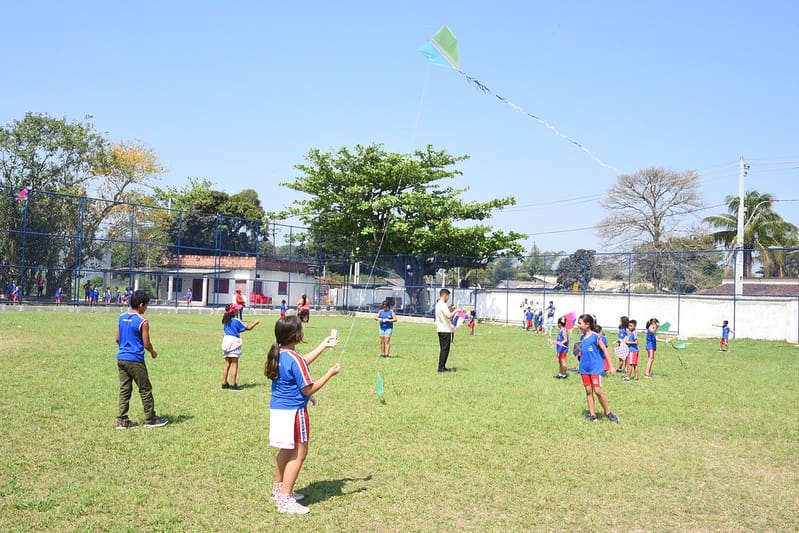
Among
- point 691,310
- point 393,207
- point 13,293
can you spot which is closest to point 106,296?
point 13,293

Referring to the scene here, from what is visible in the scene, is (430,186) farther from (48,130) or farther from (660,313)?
(48,130)

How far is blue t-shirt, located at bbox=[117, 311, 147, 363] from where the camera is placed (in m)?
8.28

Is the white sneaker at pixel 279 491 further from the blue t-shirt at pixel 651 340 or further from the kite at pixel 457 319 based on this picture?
the blue t-shirt at pixel 651 340

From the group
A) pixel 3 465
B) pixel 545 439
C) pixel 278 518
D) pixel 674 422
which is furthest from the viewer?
pixel 674 422

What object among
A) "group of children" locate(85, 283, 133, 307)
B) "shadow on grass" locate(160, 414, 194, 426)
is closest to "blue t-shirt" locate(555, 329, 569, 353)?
"shadow on grass" locate(160, 414, 194, 426)

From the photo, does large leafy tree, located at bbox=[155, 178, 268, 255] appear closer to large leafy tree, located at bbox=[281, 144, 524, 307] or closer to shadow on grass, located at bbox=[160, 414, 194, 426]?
large leafy tree, located at bbox=[281, 144, 524, 307]

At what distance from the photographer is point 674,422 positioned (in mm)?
9789

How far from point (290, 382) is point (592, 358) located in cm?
561

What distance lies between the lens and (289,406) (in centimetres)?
560

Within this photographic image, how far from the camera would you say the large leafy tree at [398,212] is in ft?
135

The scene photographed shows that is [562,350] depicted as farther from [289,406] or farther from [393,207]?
[393,207]

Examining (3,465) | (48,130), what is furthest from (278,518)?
(48,130)

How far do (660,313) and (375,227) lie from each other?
19.7m

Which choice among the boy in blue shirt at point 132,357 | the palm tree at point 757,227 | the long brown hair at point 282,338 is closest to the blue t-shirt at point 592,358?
the long brown hair at point 282,338
